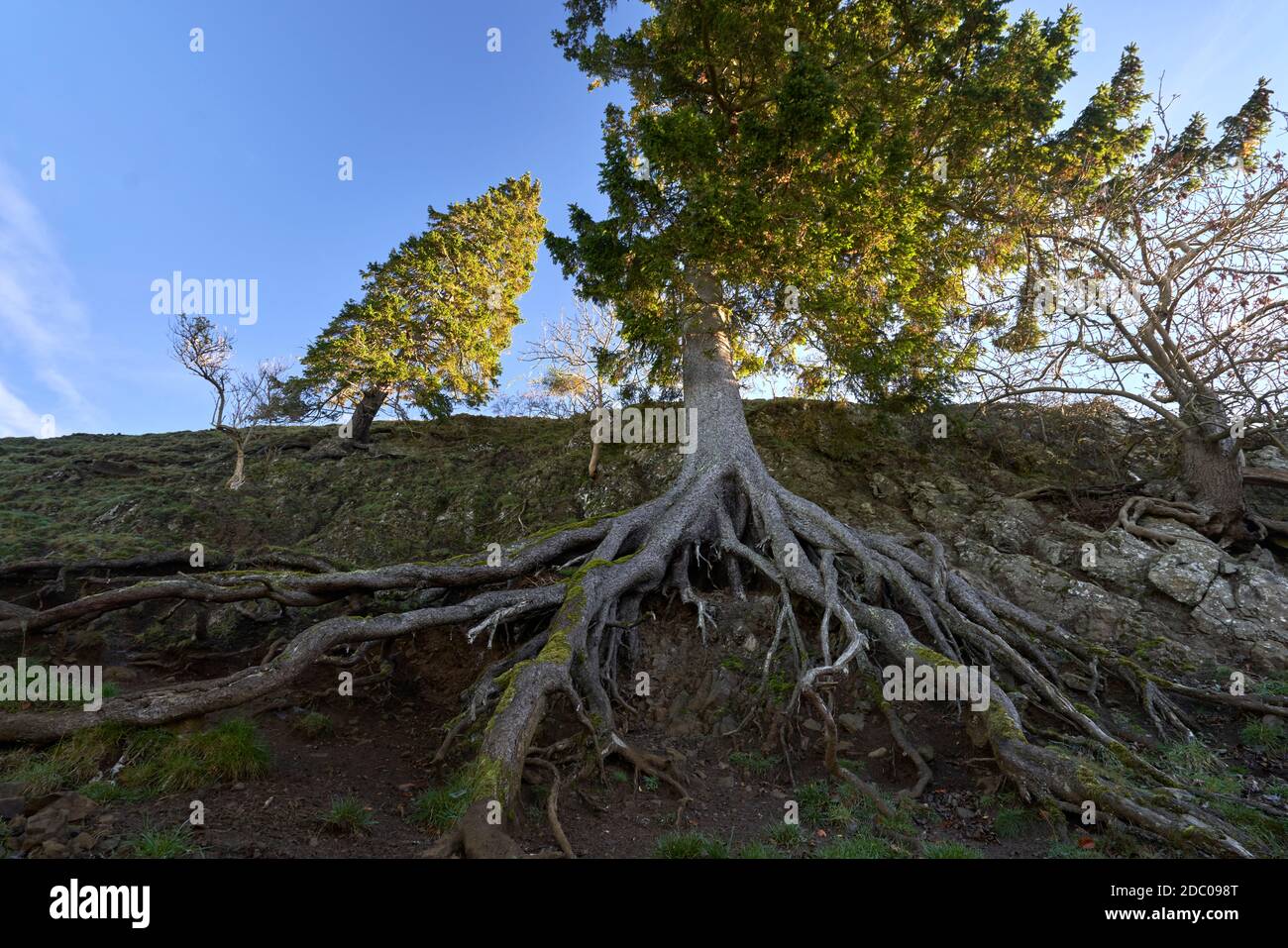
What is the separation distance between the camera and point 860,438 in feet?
48.0

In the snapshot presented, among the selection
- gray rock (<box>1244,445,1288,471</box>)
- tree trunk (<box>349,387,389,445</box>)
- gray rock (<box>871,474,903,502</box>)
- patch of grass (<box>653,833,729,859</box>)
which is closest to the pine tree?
tree trunk (<box>349,387,389,445</box>)

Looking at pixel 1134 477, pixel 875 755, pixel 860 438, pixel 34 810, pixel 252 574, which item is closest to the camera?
pixel 34 810

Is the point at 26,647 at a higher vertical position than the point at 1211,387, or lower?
lower

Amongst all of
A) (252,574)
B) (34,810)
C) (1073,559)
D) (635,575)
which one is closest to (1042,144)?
(1073,559)

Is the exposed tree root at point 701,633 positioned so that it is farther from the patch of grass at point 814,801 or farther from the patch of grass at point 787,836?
the patch of grass at point 787,836

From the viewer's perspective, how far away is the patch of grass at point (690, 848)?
4.33 metres

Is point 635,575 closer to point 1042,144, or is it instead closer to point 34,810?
point 34,810

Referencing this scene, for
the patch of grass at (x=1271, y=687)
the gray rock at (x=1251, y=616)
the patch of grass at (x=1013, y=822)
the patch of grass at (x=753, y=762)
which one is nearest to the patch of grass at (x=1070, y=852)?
the patch of grass at (x=1013, y=822)

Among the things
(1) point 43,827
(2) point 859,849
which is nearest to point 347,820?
(1) point 43,827

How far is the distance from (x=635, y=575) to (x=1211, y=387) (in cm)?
1131

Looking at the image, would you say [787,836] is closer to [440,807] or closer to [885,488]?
[440,807]

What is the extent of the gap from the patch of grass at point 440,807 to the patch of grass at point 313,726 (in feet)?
6.70

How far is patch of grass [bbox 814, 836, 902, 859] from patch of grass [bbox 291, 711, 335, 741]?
203 inches

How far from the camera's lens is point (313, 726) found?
6.18m
